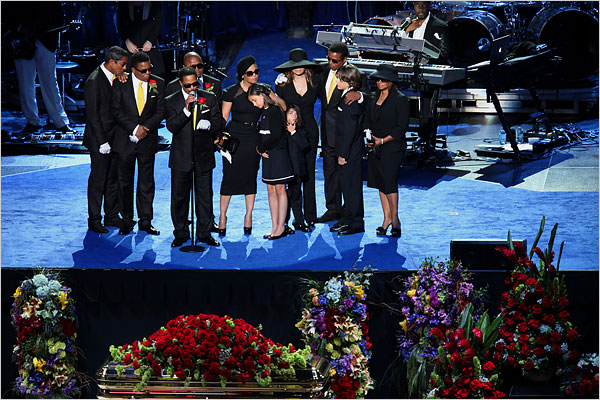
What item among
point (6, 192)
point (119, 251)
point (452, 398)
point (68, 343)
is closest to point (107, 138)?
point (119, 251)

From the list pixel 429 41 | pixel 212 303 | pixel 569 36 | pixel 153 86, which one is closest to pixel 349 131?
pixel 153 86

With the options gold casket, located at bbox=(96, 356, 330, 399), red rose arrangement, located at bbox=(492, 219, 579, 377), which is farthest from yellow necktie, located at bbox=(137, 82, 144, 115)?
gold casket, located at bbox=(96, 356, 330, 399)

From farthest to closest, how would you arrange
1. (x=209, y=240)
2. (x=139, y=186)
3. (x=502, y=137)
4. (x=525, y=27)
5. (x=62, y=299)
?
(x=525, y=27), (x=502, y=137), (x=139, y=186), (x=209, y=240), (x=62, y=299)

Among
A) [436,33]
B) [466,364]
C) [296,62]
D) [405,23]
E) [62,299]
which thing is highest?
[405,23]

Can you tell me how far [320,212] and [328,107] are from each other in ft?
3.21

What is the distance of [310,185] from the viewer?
8.60 metres

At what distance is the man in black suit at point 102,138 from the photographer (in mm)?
8312

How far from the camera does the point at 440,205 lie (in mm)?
9125

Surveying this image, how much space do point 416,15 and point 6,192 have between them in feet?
13.6

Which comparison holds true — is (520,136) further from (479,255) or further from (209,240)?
(479,255)

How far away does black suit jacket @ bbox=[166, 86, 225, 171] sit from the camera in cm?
807

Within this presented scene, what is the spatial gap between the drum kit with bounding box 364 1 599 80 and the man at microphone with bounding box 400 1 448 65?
144 centimetres

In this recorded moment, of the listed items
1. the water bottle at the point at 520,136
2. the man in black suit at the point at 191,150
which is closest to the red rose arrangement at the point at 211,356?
the man in black suit at the point at 191,150

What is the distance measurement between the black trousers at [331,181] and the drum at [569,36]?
163 inches
